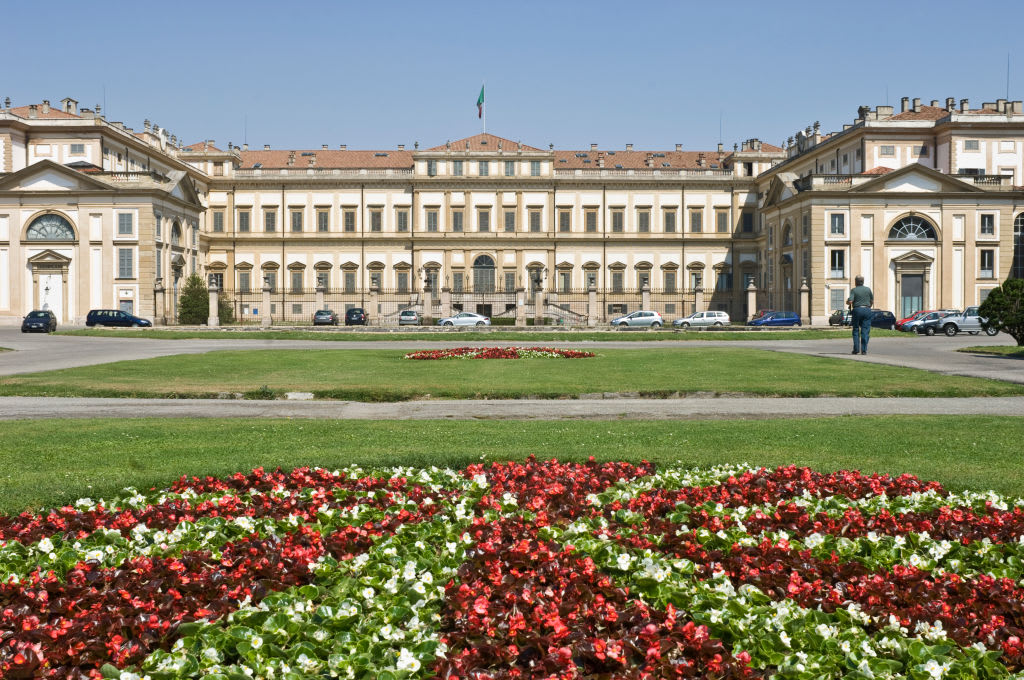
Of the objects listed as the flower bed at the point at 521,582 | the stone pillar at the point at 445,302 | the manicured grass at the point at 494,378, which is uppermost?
the stone pillar at the point at 445,302

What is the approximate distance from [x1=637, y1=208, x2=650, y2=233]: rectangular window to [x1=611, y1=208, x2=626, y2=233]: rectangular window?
138 centimetres

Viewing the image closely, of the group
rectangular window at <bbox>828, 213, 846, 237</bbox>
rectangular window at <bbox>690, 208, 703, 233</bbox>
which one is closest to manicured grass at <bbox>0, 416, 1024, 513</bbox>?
rectangular window at <bbox>828, 213, 846, 237</bbox>

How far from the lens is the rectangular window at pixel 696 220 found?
7812cm

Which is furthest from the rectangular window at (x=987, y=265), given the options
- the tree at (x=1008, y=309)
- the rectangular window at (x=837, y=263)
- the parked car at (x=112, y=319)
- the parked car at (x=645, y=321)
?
the parked car at (x=112, y=319)

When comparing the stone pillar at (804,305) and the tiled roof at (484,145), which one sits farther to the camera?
the tiled roof at (484,145)

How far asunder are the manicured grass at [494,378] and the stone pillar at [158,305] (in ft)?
124

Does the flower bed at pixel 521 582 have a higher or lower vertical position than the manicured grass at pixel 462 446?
lower

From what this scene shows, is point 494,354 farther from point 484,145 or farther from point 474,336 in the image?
point 484,145

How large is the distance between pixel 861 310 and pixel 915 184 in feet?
137

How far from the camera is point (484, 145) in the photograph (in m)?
76.7

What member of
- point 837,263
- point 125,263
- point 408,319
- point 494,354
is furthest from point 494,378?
point 125,263

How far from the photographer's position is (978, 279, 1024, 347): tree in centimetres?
2716

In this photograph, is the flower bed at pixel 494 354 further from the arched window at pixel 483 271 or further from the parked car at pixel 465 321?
the arched window at pixel 483 271

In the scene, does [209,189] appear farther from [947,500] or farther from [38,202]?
[947,500]
